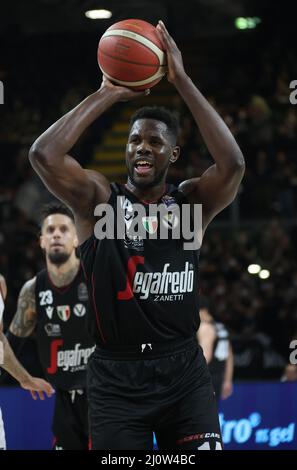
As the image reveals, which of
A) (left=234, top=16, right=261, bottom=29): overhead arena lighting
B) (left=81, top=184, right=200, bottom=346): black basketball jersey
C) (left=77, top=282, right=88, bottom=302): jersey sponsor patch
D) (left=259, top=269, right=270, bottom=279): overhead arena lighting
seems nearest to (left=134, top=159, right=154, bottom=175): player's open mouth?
(left=81, top=184, right=200, bottom=346): black basketball jersey

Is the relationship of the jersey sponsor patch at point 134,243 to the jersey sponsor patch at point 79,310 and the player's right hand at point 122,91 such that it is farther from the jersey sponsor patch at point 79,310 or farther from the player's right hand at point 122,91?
the jersey sponsor patch at point 79,310

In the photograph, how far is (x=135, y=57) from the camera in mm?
4547

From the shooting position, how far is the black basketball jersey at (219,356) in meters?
9.05

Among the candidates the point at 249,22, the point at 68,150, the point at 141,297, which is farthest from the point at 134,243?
the point at 249,22

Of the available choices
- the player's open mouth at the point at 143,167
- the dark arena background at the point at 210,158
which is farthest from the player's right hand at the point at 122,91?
the dark arena background at the point at 210,158

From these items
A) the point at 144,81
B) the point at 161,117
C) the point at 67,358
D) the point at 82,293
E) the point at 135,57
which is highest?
the point at 135,57

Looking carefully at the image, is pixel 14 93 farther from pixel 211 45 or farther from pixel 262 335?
pixel 262 335

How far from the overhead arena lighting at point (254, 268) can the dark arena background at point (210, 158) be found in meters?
0.02

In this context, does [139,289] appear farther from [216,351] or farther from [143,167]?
[216,351]

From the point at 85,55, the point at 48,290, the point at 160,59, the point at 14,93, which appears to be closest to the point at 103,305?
the point at 160,59

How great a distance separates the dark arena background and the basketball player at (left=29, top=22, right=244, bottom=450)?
165 inches

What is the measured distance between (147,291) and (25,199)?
9.67 m

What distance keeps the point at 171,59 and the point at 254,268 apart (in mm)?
8649
